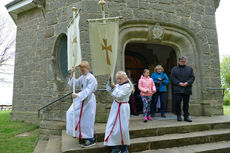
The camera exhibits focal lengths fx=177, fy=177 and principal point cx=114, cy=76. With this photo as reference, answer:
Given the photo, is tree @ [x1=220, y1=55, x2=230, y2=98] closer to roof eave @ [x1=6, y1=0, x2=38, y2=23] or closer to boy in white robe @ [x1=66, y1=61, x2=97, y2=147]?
roof eave @ [x1=6, y1=0, x2=38, y2=23]

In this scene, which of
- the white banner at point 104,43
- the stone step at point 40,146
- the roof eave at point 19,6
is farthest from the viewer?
the roof eave at point 19,6

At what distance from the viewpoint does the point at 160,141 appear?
3465 mm

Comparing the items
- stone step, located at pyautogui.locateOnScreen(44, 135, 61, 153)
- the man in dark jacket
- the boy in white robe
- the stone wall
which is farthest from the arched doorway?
the boy in white robe

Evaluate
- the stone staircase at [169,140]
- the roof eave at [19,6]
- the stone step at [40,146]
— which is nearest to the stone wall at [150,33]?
the stone step at [40,146]

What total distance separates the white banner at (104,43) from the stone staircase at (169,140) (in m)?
1.36

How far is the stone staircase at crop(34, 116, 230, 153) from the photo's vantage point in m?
3.31

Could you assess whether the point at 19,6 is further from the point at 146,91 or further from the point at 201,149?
the point at 201,149

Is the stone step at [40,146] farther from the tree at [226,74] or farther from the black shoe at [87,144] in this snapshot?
the tree at [226,74]

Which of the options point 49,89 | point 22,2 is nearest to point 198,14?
point 49,89

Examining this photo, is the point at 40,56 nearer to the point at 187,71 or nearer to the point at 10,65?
the point at 187,71

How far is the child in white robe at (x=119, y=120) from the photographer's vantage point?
9.82 feet

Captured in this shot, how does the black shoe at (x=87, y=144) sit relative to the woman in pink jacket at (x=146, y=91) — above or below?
below

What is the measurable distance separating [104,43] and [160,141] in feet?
7.16

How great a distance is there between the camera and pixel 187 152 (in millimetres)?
3209
